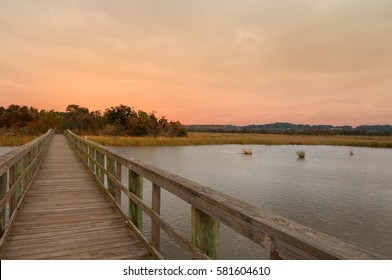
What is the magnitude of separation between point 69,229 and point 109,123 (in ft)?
209

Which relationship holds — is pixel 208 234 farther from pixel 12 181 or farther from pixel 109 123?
pixel 109 123

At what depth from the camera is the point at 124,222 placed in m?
4.99

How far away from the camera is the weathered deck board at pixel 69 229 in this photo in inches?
148

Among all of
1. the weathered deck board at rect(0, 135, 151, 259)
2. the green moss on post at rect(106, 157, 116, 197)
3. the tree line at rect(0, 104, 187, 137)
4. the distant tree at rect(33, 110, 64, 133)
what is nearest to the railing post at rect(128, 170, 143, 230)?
the weathered deck board at rect(0, 135, 151, 259)

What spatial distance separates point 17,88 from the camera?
26.8 meters

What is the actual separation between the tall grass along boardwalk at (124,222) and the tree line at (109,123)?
174 feet

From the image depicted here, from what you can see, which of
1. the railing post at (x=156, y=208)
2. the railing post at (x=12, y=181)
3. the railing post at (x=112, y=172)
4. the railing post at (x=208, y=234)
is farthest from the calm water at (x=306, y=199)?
the railing post at (x=208, y=234)

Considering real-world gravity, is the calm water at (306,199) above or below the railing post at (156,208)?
below

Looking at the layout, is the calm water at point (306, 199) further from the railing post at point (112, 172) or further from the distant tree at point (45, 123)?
the distant tree at point (45, 123)

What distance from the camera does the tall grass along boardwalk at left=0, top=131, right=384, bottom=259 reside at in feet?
5.09

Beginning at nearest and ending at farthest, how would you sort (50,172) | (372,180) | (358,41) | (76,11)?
(50,172) < (76,11) < (358,41) < (372,180)
